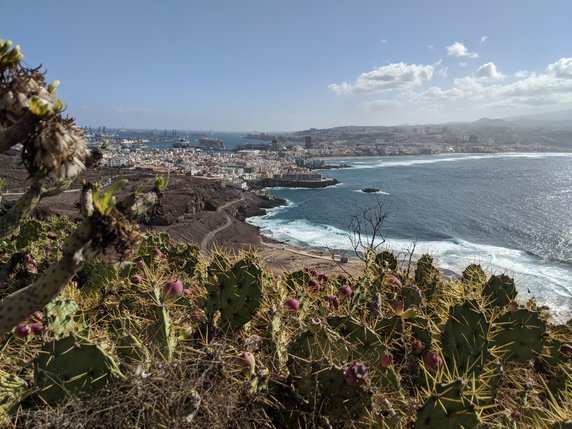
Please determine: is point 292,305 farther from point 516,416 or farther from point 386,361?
point 516,416

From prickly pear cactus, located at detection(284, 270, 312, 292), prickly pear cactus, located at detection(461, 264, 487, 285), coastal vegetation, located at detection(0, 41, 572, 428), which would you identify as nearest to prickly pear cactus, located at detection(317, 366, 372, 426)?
coastal vegetation, located at detection(0, 41, 572, 428)

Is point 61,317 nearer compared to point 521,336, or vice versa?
point 61,317

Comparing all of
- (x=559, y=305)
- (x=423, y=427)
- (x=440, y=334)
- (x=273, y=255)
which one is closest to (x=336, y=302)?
(x=440, y=334)

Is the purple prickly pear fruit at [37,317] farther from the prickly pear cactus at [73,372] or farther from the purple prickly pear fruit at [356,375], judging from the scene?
the purple prickly pear fruit at [356,375]

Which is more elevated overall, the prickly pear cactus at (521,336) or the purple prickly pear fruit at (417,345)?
the prickly pear cactus at (521,336)

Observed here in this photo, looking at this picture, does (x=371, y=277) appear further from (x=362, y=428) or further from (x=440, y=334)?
(x=362, y=428)

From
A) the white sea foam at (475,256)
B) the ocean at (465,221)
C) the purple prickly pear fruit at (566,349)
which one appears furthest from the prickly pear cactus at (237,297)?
the white sea foam at (475,256)

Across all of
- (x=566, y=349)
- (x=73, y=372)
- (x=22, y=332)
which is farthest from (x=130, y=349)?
(x=566, y=349)

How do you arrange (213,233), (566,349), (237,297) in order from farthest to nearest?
(213,233), (566,349), (237,297)
